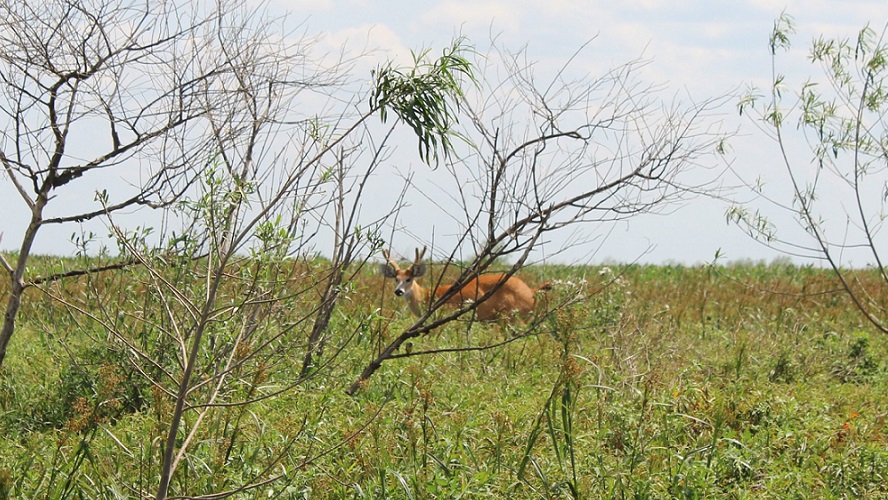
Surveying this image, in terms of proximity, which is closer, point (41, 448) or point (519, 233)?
point (41, 448)

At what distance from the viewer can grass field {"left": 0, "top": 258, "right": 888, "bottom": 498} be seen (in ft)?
17.6

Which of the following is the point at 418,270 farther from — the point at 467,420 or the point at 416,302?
the point at 467,420

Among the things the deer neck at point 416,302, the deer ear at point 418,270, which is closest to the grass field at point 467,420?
the deer ear at point 418,270

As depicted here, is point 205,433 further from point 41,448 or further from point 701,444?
point 701,444

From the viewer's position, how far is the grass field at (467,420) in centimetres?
538

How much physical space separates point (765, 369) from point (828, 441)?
2.60 m

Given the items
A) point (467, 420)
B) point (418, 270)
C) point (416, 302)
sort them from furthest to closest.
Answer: point (416, 302) < point (418, 270) < point (467, 420)

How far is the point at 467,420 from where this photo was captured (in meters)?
6.66

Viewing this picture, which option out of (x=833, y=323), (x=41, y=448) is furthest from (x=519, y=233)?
(x=833, y=323)

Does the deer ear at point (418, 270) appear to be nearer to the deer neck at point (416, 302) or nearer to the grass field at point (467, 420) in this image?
the grass field at point (467, 420)

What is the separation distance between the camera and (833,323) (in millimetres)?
12625

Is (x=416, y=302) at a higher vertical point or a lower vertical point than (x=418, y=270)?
lower

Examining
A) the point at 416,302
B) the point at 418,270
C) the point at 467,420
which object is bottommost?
the point at 467,420

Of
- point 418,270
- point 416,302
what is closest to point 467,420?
point 418,270
